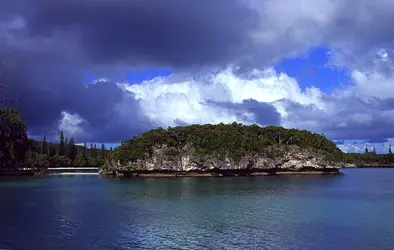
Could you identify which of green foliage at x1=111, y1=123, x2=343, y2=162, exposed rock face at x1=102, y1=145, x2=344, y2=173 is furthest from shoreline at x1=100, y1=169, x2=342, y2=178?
green foliage at x1=111, y1=123, x2=343, y2=162

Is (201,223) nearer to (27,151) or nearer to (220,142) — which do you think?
(220,142)

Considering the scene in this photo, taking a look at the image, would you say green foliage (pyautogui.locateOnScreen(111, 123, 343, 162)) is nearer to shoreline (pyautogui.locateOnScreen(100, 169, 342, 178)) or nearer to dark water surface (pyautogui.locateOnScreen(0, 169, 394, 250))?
shoreline (pyautogui.locateOnScreen(100, 169, 342, 178))

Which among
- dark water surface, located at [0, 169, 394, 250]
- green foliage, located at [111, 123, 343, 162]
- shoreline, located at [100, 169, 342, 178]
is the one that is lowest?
dark water surface, located at [0, 169, 394, 250]

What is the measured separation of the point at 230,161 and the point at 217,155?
4.24 metres

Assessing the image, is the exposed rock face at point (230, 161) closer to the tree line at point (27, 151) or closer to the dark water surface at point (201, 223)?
the tree line at point (27, 151)

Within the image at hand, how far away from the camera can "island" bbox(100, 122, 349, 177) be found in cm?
11544

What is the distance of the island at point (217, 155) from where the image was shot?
11544cm

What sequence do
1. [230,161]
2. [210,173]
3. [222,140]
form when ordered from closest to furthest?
[230,161], [210,173], [222,140]

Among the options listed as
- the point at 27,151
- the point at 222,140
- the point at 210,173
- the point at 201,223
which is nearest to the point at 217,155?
the point at 210,173

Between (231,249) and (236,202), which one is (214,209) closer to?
(236,202)

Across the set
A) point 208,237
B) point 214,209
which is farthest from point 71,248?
point 214,209

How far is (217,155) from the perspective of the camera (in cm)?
11519

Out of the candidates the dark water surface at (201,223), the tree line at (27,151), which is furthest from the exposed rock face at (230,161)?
the dark water surface at (201,223)

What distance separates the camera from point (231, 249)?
24484 millimetres
